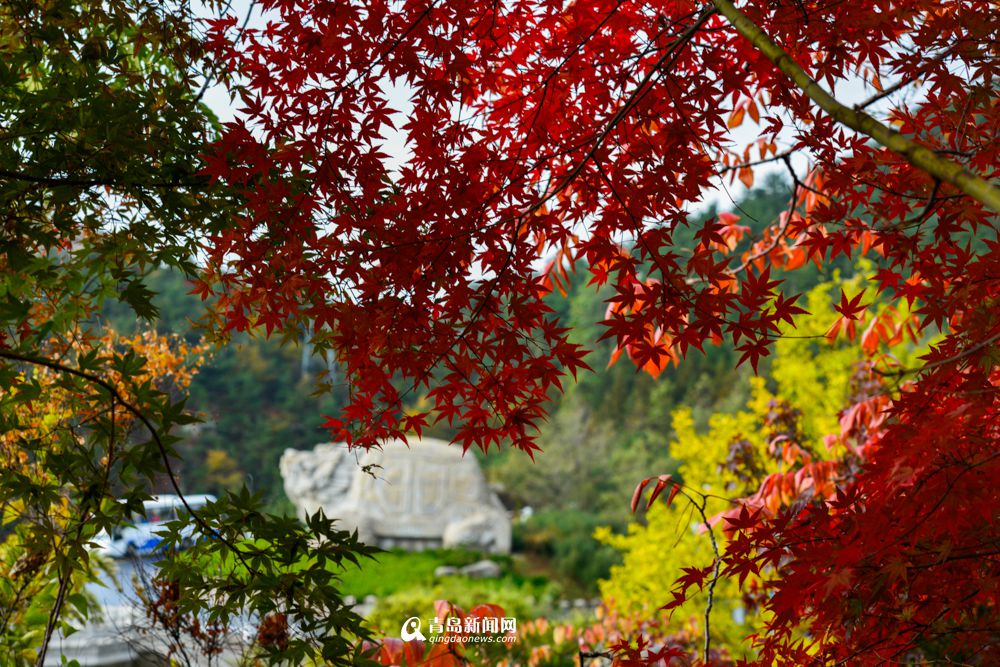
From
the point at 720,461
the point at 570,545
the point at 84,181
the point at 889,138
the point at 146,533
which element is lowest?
the point at 146,533

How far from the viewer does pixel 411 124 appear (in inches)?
70.9

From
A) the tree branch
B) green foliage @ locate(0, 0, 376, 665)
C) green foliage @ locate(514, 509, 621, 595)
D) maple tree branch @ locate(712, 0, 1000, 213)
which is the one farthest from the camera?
green foliage @ locate(514, 509, 621, 595)

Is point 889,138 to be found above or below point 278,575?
above

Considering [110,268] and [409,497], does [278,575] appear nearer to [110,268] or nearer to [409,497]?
[110,268]

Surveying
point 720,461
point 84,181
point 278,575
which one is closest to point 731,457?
point 720,461

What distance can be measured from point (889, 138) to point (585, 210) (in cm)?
86

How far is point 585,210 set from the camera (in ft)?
5.80

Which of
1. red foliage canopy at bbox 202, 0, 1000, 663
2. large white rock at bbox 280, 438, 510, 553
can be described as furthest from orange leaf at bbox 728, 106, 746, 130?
large white rock at bbox 280, 438, 510, 553

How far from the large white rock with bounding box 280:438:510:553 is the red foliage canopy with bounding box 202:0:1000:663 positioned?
9664 millimetres

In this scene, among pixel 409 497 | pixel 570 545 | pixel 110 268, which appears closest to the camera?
pixel 110 268

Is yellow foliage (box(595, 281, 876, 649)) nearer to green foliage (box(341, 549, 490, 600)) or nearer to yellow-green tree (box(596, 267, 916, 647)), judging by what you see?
yellow-green tree (box(596, 267, 916, 647))

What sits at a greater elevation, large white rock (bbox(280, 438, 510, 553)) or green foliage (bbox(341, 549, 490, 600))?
large white rock (bbox(280, 438, 510, 553))

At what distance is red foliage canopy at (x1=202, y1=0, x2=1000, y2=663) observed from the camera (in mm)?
1471

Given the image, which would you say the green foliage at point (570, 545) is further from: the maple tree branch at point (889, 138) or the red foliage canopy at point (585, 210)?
the maple tree branch at point (889, 138)
